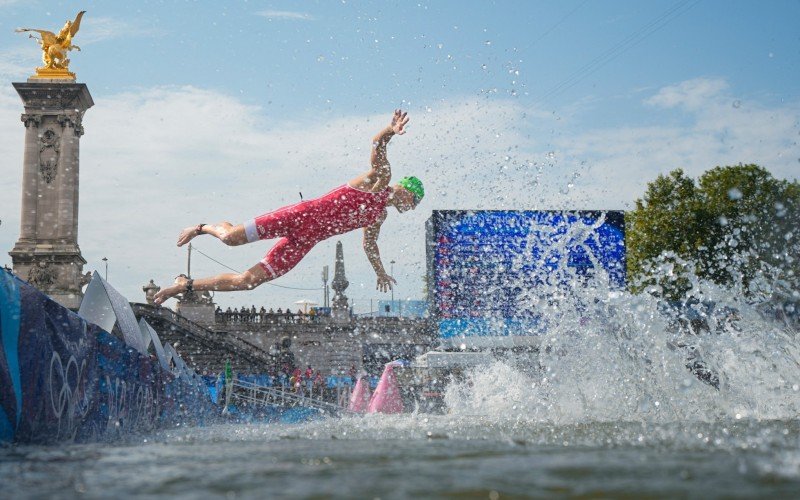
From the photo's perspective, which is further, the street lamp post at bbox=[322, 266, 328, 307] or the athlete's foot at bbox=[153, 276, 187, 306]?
the street lamp post at bbox=[322, 266, 328, 307]

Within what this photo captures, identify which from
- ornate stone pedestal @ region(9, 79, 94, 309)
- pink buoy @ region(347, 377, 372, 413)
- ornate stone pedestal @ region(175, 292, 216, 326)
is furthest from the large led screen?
ornate stone pedestal @ region(175, 292, 216, 326)

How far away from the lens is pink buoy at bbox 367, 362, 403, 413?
67.8ft

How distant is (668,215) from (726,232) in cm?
356

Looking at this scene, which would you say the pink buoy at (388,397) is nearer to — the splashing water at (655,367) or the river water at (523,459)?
the splashing water at (655,367)

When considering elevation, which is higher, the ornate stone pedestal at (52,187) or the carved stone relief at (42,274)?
the ornate stone pedestal at (52,187)

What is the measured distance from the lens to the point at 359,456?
15.6 ft

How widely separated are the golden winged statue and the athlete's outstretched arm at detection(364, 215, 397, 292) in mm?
42472

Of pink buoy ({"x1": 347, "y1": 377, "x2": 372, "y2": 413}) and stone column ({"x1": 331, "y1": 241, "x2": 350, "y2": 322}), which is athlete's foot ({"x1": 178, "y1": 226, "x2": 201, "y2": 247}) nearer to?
pink buoy ({"x1": 347, "y1": 377, "x2": 372, "y2": 413})

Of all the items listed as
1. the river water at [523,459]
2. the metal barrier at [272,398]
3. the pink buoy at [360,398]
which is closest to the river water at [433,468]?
the river water at [523,459]

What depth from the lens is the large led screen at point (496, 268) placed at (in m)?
25.5

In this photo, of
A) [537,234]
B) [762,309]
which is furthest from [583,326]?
[537,234]

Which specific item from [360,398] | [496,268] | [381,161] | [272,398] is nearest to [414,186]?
[381,161]

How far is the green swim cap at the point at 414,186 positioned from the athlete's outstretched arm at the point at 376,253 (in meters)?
0.47

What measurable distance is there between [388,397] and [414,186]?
31.8 feet
